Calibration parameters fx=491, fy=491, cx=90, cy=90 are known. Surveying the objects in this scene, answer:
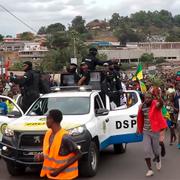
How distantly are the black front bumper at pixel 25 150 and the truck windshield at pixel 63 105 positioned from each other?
1.08 m

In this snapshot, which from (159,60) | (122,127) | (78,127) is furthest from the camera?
(159,60)

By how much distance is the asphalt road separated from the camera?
877cm

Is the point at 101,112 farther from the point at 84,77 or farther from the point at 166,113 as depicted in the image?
the point at 166,113

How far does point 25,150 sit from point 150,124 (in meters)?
2.35

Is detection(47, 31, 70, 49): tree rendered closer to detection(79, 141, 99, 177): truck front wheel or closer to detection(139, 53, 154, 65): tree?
detection(139, 53, 154, 65): tree

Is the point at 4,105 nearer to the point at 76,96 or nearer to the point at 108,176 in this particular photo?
the point at 76,96

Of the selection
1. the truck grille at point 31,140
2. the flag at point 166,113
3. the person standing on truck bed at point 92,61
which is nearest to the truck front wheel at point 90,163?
the truck grille at point 31,140

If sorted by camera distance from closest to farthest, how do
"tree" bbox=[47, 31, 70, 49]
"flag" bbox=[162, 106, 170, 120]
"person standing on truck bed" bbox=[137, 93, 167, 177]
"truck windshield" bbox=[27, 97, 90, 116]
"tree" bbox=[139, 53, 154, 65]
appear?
1. "person standing on truck bed" bbox=[137, 93, 167, 177]
2. "truck windshield" bbox=[27, 97, 90, 116]
3. "flag" bbox=[162, 106, 170, 120]
4. "tree" bbox=[47, 31, 70, 49]
5. "tree" bbox=[139, 53, 154, 65]

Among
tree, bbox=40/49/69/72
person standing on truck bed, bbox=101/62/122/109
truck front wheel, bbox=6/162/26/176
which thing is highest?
person standing on truck bed, bbox=101/62/122/109

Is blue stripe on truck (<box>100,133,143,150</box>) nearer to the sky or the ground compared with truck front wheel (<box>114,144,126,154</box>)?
nearer to the sky

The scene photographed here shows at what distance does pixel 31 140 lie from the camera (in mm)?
8336

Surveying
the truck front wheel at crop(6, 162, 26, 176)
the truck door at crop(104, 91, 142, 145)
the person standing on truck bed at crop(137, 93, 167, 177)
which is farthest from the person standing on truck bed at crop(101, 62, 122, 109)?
the truck front wheel at crop(6, 162, 26, 176)

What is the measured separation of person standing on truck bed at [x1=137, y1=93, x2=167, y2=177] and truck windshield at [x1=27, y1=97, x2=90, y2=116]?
1.08 m

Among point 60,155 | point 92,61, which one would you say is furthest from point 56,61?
point 60,155
